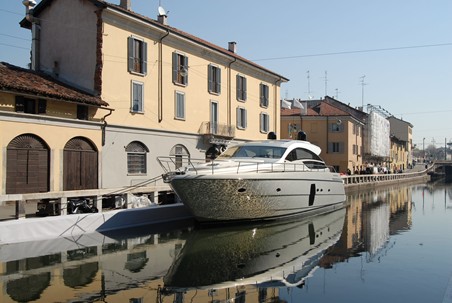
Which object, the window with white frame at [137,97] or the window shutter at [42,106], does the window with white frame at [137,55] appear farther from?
the window shutter at [42,106]

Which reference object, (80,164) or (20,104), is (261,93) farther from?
(20,104)

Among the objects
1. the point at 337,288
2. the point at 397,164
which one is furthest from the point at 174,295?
the point at 397,164

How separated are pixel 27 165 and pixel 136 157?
6.43 m

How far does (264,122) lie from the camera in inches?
1489

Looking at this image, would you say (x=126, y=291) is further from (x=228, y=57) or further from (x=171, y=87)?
(x=228, y=57)

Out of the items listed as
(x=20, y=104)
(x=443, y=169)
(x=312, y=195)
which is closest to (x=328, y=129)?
(x=312, y=195)

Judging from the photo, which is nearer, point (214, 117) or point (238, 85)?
point (214, 117)

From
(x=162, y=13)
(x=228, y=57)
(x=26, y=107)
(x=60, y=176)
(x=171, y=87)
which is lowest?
(x=60, y=176)

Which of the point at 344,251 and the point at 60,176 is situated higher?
the point at 60,176

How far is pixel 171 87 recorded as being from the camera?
2764 cm

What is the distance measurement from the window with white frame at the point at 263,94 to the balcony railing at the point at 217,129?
558cm

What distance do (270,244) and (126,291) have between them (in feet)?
19.7

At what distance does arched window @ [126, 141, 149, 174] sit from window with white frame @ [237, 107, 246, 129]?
390 inches

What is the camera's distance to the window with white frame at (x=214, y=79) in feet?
102
